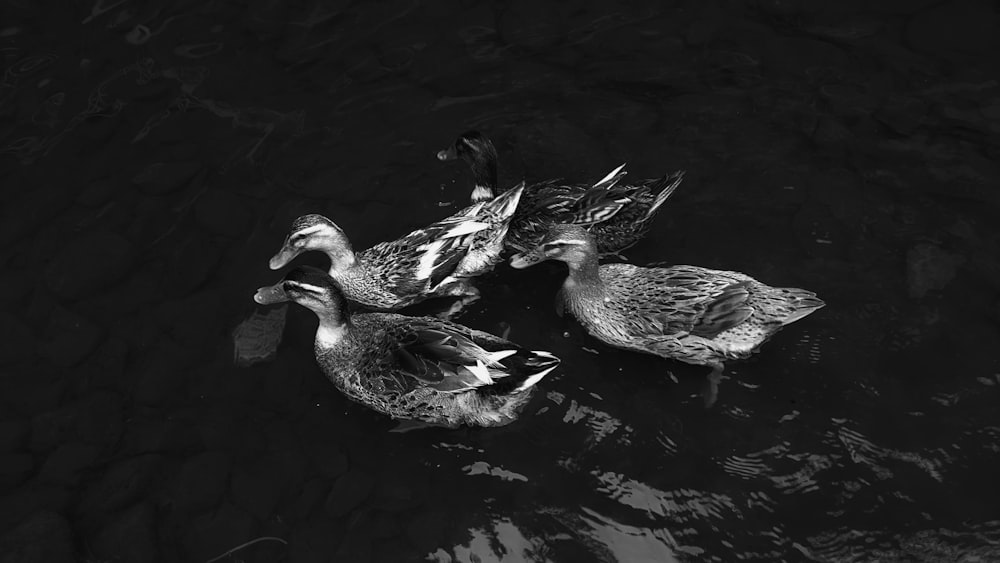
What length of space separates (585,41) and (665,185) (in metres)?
2.53

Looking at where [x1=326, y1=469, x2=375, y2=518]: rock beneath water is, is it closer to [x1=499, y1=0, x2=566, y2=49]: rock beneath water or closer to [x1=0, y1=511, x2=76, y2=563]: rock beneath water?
[x1=0, y1=511, x2=76, y2=563]: rock beneath water

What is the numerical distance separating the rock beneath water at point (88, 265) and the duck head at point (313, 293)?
Result: 5.69 feet

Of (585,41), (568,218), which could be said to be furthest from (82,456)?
(585,41)

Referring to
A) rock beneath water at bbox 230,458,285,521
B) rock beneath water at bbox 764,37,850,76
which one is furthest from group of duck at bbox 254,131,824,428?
rock beneath water at bbox 764,37,850,76

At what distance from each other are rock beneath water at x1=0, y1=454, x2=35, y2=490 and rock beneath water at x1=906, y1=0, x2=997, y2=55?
27.8 ft

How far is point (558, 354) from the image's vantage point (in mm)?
5930

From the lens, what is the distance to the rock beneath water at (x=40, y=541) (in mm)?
5035

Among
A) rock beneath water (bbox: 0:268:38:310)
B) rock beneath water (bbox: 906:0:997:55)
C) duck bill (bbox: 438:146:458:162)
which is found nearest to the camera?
rock beneath water (bbox: 0:268:38:310)

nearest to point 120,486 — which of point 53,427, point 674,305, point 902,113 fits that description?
point 53,427

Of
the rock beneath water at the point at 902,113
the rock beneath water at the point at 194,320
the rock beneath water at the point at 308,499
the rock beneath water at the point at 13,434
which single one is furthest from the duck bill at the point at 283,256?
the rock beneath water at the point at 902,113

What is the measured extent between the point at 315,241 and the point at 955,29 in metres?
6.56

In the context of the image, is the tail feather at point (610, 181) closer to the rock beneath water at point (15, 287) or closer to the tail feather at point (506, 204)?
the tail feather at point (506, 204)

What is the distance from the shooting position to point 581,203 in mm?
6152

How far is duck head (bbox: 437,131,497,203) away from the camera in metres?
6.44
